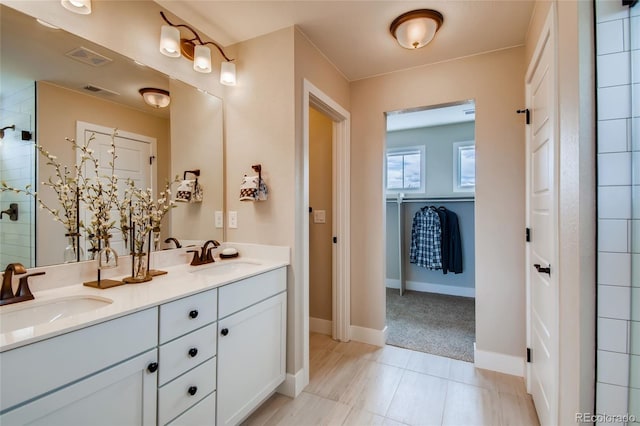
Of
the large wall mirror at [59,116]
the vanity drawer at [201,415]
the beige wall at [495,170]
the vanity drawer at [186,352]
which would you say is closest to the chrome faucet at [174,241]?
the large wall mirror at [59,116]

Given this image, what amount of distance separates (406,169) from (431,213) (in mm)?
874

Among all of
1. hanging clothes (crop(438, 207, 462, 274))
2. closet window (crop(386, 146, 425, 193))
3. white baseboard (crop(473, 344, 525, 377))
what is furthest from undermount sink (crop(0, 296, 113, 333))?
closet window (crop(386, 146, 425, 193))

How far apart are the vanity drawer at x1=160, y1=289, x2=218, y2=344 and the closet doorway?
2.64 meters

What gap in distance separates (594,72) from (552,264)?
0.85 metres

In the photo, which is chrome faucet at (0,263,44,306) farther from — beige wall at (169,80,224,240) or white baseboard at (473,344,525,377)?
white baseboard at (473,344,525,377)

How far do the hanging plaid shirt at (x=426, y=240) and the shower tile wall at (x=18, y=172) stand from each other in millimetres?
4055

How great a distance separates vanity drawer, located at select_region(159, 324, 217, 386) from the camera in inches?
47.0

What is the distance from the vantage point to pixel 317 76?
7.49 feet

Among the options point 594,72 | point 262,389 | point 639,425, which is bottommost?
point 262,389

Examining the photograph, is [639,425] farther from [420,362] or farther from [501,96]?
[501,96]

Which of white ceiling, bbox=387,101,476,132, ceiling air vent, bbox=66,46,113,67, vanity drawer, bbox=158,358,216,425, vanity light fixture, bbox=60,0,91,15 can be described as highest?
white ceiling, bbox=387,101,476,132

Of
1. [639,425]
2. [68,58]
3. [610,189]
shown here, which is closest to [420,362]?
[639,425]

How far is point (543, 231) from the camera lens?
5.27ft

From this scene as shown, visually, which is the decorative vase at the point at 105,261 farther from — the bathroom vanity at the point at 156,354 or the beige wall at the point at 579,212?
the beige wall at the point at 579,212
